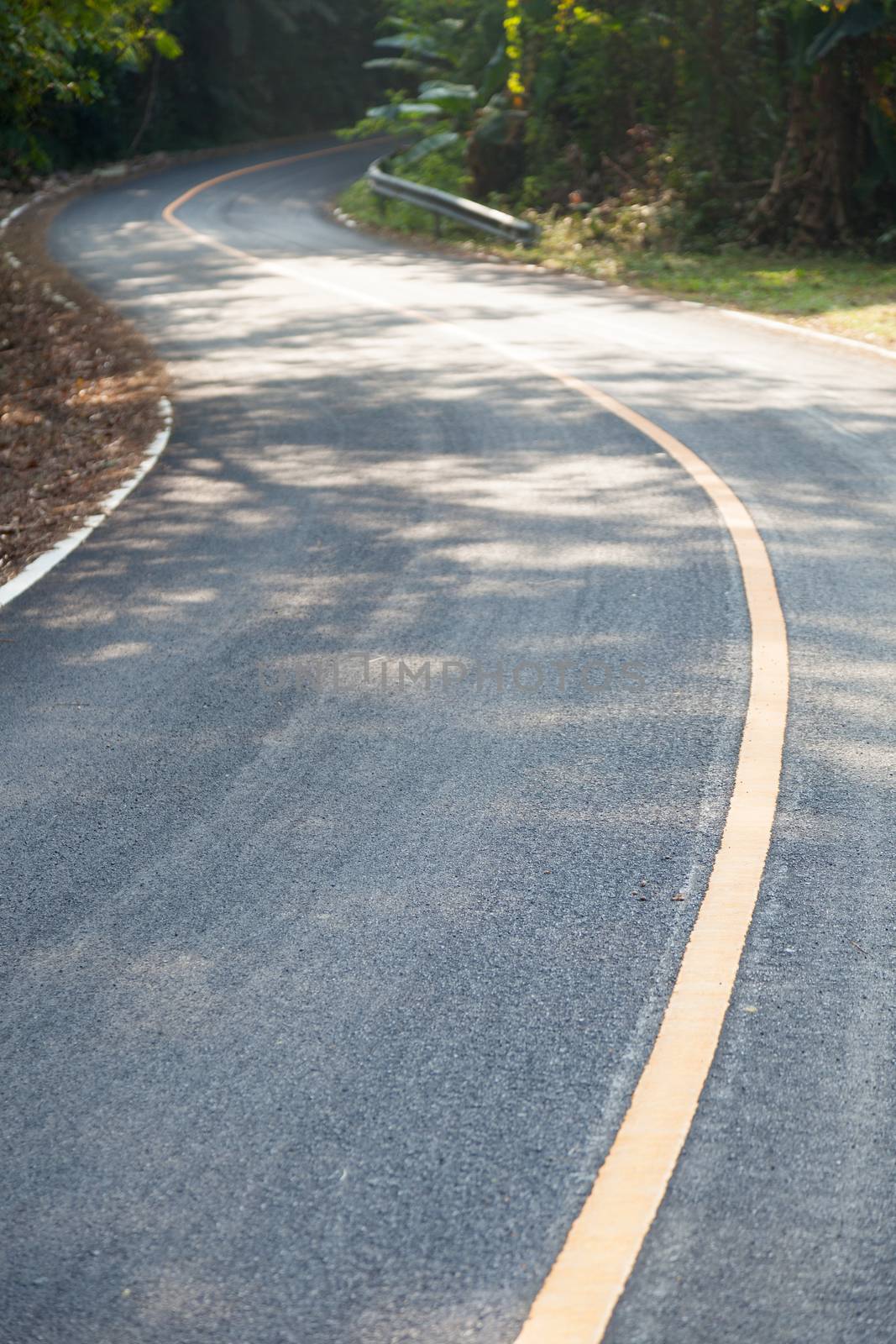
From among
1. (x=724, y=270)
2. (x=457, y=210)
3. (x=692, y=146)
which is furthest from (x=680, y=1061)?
(x=457, y=210)

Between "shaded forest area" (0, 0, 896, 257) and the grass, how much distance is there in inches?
21.2

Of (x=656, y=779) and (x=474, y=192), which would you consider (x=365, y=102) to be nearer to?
(x=474, y=192)

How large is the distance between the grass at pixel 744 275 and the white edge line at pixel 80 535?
7.08 metres

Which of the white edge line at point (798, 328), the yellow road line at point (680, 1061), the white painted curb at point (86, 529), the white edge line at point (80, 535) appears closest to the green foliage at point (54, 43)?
the white painted curb at point (86, 529)

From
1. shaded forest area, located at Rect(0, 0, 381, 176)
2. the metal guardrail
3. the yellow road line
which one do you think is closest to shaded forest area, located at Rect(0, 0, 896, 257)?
the metal guardrail

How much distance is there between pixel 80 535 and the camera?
8250mm

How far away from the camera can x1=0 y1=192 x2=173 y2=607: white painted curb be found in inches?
290

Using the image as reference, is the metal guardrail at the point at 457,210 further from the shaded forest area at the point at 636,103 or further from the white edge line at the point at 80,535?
the white edge line at the point at 80,535

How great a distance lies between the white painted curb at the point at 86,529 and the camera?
737 cm

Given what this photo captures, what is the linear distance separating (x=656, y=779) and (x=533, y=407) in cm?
668

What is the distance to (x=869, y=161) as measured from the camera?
19.8 metres

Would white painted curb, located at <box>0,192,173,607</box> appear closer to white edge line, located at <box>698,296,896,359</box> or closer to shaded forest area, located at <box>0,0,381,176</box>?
white edge line, located at <box>698,296,896,359</box>

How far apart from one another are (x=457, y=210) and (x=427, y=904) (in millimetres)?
21788

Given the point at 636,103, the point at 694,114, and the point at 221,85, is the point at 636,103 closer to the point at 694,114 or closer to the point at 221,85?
the point at 694,114
